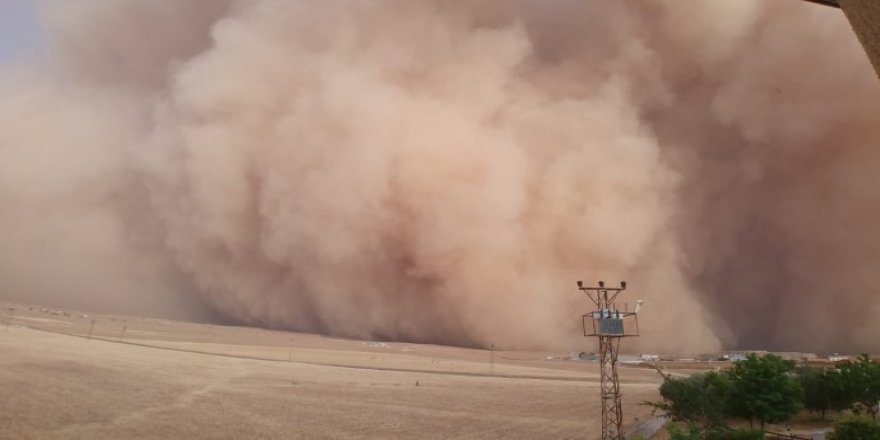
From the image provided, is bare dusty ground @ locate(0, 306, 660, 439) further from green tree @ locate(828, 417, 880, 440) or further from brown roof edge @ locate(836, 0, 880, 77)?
brown roof edge @ locate(836, 0, 880, 77)

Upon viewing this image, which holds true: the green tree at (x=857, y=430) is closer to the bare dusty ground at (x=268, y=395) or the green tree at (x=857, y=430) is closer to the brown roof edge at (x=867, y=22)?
the bare dusty ground at (x=268, y=395)

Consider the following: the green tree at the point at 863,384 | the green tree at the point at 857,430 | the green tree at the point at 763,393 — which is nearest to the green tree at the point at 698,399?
the green tree at the point at 763,393

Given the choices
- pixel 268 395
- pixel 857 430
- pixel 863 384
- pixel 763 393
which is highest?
pixel 863 384

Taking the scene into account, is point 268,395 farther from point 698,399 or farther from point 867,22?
point 867,22

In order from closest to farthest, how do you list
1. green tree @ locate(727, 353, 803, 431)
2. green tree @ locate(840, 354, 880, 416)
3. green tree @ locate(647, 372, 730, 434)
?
green tree @ locate(727, 353, 803, 431) → green tree @ locate(647, 372, 730, 434) → green tree @ locate(840, 354, 880, 416)

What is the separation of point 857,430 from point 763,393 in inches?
132

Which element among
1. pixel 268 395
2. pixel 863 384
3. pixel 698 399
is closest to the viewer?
pixel 698 399

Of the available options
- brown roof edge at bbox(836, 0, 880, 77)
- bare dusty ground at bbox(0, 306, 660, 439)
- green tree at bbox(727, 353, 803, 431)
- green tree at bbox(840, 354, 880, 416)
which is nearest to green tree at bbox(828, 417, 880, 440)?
green tree at bbox(727, 353, 803, 431)

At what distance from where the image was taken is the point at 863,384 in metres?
14.9

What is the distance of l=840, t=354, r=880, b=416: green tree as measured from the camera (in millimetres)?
14766

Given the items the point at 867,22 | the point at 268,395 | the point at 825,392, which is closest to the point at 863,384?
the point at 825,392

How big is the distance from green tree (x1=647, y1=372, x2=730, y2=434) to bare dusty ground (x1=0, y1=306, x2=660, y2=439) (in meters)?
1.14

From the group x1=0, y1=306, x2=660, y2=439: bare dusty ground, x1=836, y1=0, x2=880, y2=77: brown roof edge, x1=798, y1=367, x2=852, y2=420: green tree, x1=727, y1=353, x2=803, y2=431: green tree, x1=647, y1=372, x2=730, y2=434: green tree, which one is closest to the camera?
x1=836, y1=0, x2=880, y2=77: brown roof edge

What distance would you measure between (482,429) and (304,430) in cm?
381
